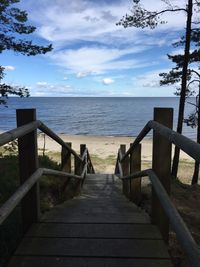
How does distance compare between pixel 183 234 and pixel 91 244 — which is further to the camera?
pixel 91 244

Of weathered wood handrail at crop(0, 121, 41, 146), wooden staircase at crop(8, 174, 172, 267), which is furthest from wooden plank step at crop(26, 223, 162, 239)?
weathered wood handrail at crop(0, 121, 41, 146)

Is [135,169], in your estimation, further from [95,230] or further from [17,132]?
[17,132]

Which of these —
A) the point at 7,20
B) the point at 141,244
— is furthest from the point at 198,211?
the point at 7,20

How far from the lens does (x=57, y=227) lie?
295 cm

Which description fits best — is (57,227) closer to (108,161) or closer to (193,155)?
(193,155)

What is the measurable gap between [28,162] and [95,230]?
2.92 ft

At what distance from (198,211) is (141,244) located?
4889 millimetres

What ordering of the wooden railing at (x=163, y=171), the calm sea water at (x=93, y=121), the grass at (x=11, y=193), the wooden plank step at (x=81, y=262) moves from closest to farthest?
the wooden railing at (x=163, y=171) → the wooden plank step at (x=81, y=262) → the grass at (x=11, y=193) → the calm sea water at (x=93, y=121)

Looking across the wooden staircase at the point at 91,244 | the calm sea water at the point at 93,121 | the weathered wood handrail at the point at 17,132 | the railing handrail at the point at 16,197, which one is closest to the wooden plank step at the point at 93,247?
the wooden staircase at the point at 91,244

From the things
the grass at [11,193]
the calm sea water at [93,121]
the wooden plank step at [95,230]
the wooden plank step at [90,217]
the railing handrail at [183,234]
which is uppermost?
the railing handrail at [183,234]

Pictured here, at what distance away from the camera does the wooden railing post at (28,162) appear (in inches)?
111

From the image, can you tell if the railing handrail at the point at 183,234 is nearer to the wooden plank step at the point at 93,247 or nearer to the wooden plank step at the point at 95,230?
the wooden plank step at the point at 93,247

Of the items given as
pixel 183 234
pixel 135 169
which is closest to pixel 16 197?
pixel 183 234

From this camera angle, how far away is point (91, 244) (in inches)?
103
